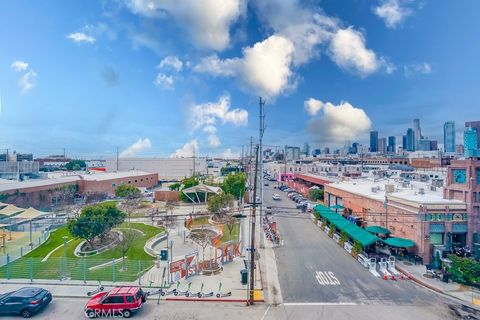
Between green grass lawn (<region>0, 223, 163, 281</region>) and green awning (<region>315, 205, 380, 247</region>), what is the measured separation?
16696 millimetres

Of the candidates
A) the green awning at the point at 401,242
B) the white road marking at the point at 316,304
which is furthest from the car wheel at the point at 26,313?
the green awning at the point at 401,242

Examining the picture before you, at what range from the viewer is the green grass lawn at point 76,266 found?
1902 centimetres

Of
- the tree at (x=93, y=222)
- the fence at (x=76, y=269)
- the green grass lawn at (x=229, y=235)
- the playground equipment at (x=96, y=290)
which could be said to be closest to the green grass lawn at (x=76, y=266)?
the fence at (x=76, y=269)

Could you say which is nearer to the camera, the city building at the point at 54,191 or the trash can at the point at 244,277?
the trash can at the point at 244,277

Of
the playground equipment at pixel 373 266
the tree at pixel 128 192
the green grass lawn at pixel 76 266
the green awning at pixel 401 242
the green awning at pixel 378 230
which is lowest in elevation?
the playground equipment at pixel 373 266

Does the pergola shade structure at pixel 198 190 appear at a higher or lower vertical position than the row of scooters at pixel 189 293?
higher

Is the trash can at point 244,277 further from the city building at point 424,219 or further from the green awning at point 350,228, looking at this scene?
the city building at point 424,219

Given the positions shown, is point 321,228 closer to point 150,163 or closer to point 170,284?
point 170,284

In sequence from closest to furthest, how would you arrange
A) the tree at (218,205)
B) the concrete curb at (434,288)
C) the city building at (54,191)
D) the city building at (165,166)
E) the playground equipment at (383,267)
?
the concrete curb at (434,288)
the playground equipment at (383,267)
the tree at (218,205)
the city building at (54,191)
the city building at (165,166)

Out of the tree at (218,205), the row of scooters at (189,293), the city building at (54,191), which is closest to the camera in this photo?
the row of scooters at (189,293)

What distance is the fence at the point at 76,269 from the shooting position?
61.7ft

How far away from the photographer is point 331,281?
63.1 feet

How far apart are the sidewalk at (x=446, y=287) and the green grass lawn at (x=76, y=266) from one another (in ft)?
60.7

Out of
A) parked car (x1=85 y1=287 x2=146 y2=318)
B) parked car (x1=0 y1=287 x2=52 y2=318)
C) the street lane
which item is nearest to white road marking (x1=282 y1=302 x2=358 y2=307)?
the street lane
